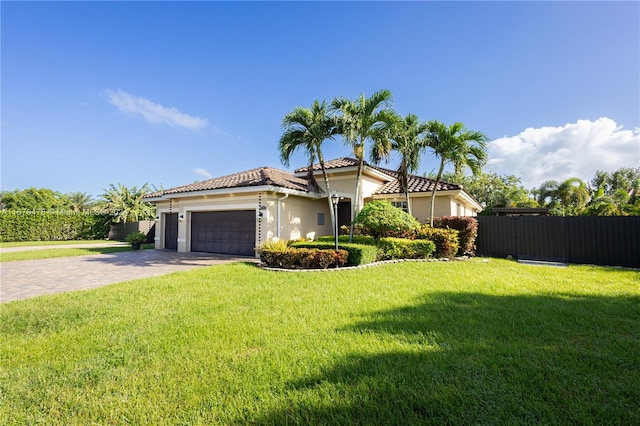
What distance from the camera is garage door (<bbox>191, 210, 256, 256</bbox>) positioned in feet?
46.6

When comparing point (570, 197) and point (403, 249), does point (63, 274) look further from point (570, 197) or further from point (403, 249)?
point (570, 197)

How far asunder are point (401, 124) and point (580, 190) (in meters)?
29.4

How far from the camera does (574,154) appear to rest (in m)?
31.8

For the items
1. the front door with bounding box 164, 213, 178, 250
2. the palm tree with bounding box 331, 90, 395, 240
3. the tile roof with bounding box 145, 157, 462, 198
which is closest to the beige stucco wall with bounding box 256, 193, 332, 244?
the tile roof with bounding box 145, 157, 462, 198

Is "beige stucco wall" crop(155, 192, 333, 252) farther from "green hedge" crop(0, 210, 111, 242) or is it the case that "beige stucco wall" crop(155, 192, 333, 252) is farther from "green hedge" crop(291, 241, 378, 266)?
"green hedge" crop(0, 210, 111, 242)

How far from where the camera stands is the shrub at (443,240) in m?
12.4

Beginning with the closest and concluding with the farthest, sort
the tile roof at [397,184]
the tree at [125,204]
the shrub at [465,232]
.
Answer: the shrub at [465,232] < the tile roof at [397,184] < the tree at [125,204]

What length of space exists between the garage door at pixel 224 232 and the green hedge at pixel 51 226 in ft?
65.1

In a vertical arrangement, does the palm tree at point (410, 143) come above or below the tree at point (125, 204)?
above

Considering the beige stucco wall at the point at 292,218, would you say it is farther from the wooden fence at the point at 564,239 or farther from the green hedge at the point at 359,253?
the wooden fence at the point at 564,239

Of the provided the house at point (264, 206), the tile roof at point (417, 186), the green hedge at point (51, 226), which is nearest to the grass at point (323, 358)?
the house at point (264, 206)

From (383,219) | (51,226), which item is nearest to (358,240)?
(383,219)

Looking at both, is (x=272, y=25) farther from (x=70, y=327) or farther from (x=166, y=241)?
(x=166, y=241)

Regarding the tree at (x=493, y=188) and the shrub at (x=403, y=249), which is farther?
the tree at (x=493, y=188)
